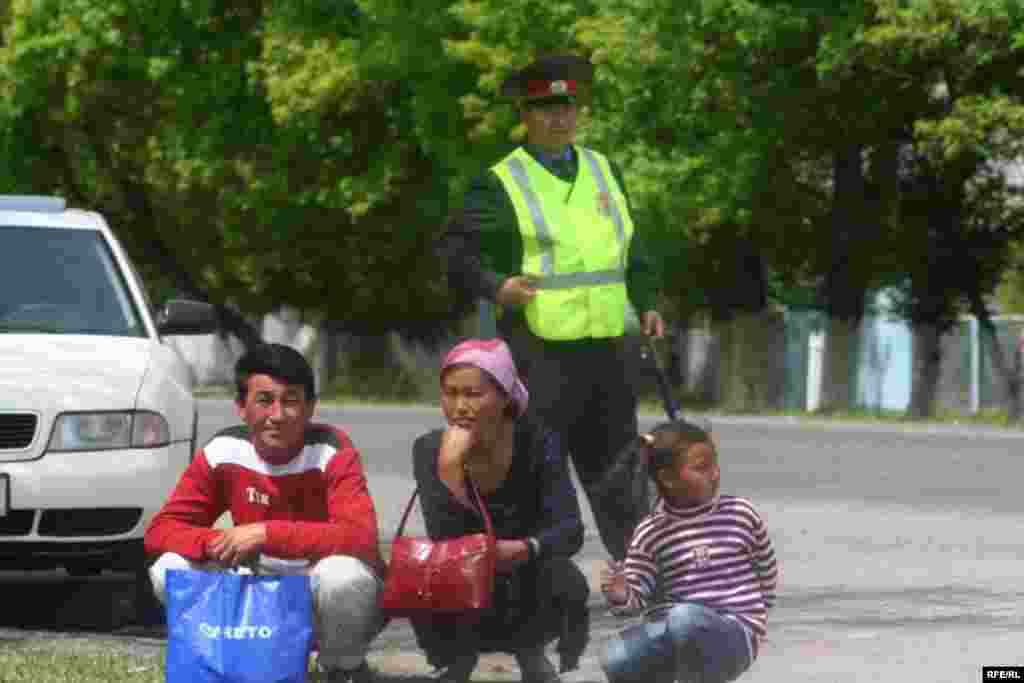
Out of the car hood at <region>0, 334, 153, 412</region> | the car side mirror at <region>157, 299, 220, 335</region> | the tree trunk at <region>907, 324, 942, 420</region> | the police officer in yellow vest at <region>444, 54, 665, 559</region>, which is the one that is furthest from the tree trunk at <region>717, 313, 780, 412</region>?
the police officer in yellow vest at <region>444, 54, 665, 559</region>

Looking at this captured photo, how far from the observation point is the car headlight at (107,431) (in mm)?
11164

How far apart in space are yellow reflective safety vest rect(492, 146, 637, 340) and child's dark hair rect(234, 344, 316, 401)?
5.72ft

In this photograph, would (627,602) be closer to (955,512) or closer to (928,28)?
(955,512)

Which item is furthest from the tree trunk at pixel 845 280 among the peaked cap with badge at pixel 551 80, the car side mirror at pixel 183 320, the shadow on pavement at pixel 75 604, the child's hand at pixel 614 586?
the child's hand at pixel 614 586

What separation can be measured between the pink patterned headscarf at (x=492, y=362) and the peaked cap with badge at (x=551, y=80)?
162 cm

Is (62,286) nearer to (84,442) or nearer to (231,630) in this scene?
(84,442)

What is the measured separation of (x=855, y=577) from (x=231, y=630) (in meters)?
5.71

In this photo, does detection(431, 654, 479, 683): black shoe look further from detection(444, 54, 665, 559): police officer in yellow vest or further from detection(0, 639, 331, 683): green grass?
detection(444, 54, 665, 559): police officer in yellow vest

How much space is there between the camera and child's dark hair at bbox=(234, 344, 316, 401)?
817 cm

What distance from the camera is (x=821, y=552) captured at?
1441 cm

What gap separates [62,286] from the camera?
12.5 metres

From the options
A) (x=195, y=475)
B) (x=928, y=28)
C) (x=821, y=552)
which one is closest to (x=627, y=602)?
(x=195, y=475)

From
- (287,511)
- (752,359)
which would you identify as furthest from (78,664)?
(752,359)

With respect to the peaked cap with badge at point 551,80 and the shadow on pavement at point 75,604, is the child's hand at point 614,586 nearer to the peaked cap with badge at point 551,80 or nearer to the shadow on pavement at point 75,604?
the peaked cap with badge at point 551,80
